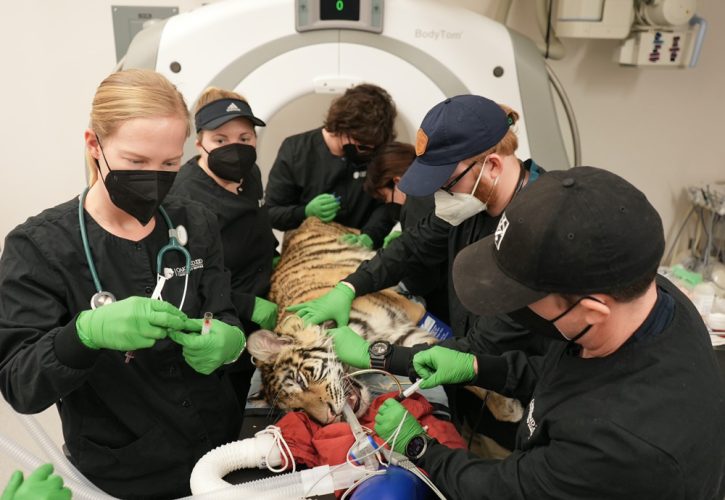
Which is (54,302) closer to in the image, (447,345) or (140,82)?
(140,82)

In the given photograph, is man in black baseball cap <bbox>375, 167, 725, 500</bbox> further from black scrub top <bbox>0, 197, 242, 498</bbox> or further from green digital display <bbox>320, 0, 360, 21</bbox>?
green digital display <bbox>320, 0, 360, 21</bbox>

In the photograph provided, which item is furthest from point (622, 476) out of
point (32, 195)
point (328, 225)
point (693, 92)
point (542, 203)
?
point (32, 195)

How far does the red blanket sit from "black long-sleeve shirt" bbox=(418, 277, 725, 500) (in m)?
0.43

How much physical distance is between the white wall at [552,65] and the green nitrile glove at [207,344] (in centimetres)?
198

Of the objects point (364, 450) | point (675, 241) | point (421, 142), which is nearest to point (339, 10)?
point (421, 142)

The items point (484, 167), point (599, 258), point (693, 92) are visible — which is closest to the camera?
point (599, 258)

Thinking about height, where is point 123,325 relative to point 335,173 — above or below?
above

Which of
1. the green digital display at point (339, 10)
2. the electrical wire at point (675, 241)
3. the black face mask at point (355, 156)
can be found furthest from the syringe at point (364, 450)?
the electrical wire at point (675, 241)

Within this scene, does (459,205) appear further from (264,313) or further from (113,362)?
(113,362)

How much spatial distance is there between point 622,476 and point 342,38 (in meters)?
2.09

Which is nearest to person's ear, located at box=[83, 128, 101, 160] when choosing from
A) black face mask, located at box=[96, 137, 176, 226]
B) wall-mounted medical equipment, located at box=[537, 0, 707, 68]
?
black face mask, located at box=[96, 137, 176, 226]

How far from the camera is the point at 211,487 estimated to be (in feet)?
4.21

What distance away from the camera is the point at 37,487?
112 cm

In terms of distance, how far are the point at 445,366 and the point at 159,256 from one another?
81cm
